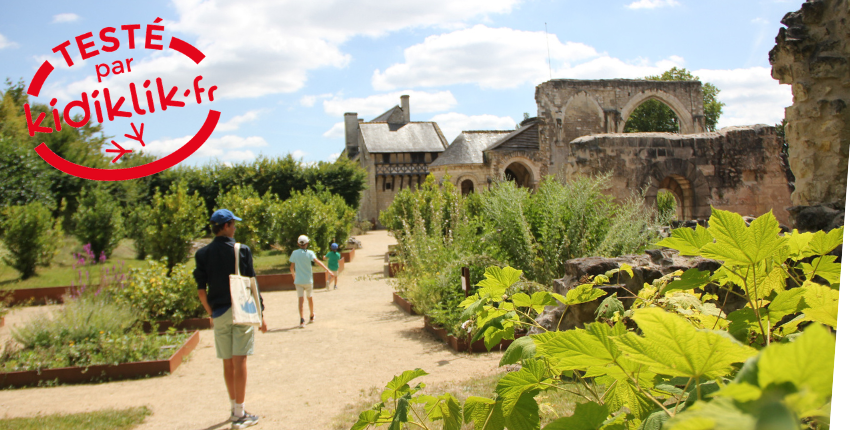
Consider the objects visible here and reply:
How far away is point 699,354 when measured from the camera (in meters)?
0.64

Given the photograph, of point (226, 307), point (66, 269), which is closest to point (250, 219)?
point (66, 269)

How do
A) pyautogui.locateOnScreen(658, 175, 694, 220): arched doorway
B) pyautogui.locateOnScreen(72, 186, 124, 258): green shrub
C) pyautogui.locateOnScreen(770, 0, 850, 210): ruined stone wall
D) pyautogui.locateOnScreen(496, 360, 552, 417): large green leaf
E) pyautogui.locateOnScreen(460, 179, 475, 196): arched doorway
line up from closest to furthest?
pyautogui.locateOnScreen(496, 360, 552, 417): large green leaf → pyautogui.locateOnScreen(770, 0, 850, 210): ruined stone wall → pyautogui.locateOnScreen(658, 175, 694, 220): arched doorway → pyautogui.locateOnScreen(72, 186, 124, 258): green shrub → pyautogui.locateOnScreen(460, 179, 475, 196): arched doorway

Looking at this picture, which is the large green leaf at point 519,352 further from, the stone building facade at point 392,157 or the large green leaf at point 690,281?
the stone building facade at point 392,157

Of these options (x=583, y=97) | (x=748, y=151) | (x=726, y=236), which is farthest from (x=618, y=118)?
(x=726, y=236)

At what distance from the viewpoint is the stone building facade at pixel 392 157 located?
35.9 metres

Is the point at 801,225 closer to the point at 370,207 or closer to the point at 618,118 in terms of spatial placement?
the point at 618,118

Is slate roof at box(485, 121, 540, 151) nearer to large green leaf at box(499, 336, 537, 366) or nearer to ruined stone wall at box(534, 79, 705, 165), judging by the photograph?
ruined stone wall at box(534, 79, 705, 165)

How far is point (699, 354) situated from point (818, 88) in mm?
2182

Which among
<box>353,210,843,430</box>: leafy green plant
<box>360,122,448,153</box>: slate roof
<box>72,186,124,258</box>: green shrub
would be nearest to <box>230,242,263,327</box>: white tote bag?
<box>353,210,843,430</box>: leafy green plant

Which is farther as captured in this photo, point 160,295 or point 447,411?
point 160,295

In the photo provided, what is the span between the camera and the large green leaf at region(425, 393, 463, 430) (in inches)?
48.6

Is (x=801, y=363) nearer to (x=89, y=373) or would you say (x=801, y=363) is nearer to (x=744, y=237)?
(x=744, y=237)

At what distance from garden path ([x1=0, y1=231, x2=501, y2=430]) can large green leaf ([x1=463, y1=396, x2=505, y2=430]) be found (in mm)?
2895

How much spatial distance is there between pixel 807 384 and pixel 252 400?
4.66 metres
